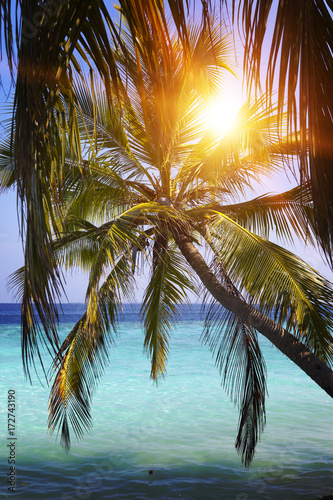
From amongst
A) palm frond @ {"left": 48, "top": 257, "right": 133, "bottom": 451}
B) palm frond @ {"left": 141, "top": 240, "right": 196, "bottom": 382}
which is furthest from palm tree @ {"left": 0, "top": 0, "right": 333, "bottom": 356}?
palm frond @ {"left": 141, "top": 240, "right": 196, "bottom": 382}

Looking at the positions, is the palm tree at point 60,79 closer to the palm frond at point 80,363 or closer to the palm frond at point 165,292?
the palm frond at point 80,363

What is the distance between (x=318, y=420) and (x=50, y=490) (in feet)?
22.0

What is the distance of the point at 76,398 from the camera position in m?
6.26

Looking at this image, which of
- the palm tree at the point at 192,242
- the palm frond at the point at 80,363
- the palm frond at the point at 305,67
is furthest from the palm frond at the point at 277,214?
the palm frond at the point at 305,67

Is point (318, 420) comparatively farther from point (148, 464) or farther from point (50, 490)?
point (50, 490)

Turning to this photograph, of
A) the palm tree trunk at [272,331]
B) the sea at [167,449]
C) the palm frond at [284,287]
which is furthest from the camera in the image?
the sea at [167,449]

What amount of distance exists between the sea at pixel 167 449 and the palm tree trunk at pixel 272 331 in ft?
3.08

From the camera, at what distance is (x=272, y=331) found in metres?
4.54

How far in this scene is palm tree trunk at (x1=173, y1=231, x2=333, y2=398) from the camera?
4.20 meters

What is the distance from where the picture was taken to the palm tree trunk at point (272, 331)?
4.20m

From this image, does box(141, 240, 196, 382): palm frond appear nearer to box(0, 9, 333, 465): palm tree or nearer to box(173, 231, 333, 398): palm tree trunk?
box(0, 9, 333, 465): palm tree

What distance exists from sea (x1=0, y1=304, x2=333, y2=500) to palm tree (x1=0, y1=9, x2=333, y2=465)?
2.18 feet

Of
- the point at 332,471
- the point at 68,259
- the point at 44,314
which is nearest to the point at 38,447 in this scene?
the point at 68,259

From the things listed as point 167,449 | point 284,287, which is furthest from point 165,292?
point 284,287
